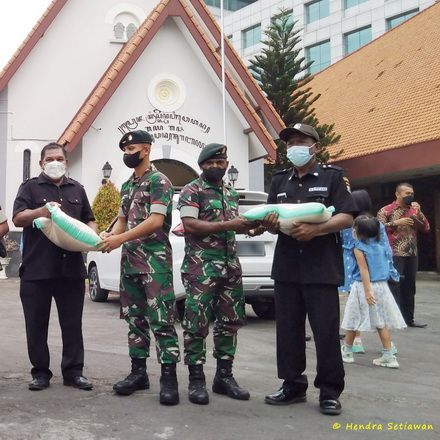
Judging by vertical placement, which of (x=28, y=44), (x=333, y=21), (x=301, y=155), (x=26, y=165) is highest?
(x=333, y=21)

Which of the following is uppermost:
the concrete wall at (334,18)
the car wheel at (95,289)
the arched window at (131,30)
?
the concrete wall at (334,18)

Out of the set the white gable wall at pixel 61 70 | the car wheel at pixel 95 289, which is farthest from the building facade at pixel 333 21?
the car wheel at pixel 95 289

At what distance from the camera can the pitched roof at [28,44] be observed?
16141 mm

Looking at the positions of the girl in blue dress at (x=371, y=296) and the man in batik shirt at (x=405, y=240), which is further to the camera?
the man in batik shirt at (x=405, y=240)

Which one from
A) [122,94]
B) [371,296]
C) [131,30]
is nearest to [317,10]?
[131,30]

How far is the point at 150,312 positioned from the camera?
4.43 m

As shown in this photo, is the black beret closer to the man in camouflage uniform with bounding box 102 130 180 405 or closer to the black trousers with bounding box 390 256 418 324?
the man in camouflage uniform with bounding box 102 130 180 405

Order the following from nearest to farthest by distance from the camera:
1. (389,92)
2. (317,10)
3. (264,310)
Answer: (264,310), (389,92), (317,10)

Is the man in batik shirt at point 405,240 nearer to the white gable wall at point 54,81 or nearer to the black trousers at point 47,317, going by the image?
the black trousers at point 47,317

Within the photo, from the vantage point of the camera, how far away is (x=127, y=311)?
4551mm

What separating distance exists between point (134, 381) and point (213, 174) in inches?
63.2

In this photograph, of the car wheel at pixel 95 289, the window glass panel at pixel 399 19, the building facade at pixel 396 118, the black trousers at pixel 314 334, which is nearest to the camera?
the black trousers at pixel 314 334

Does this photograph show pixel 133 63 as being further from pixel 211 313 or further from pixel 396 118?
pixel 211 313

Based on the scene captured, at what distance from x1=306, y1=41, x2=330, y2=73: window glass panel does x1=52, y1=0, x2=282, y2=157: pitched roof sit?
Answer: 98.5 feet
